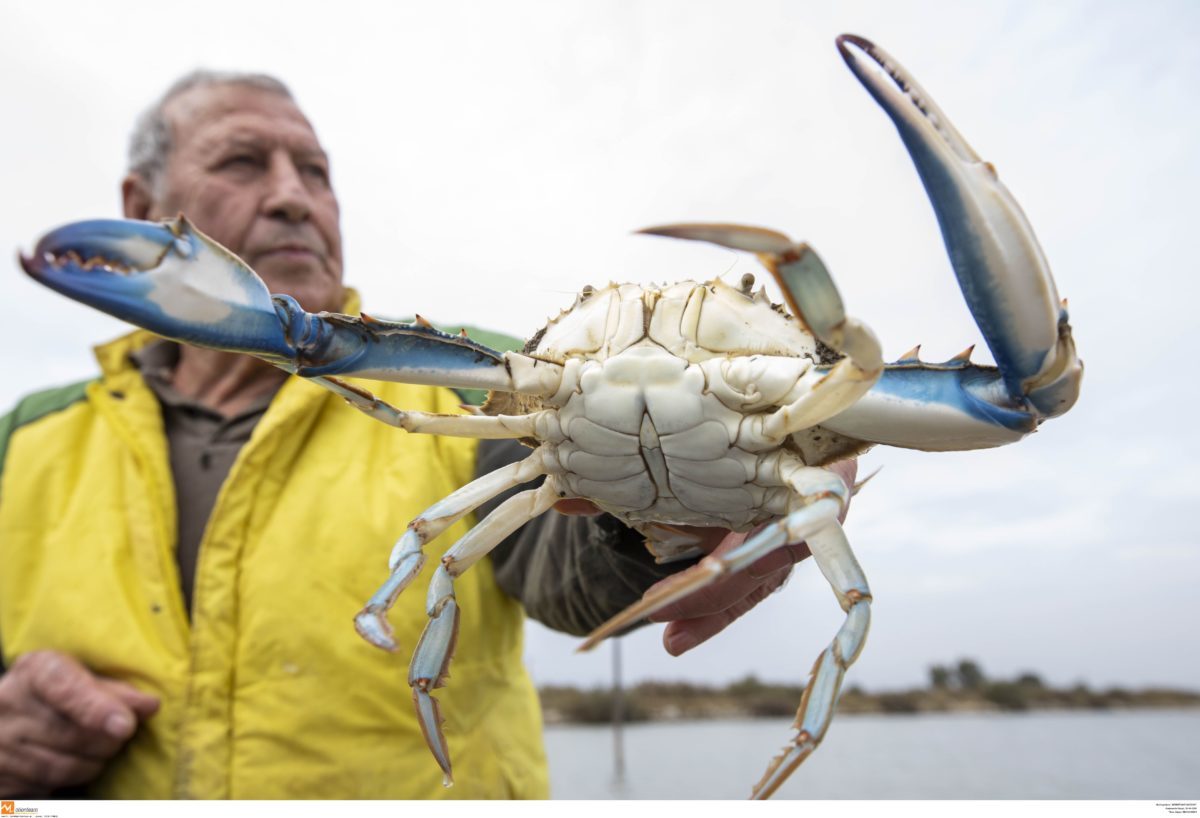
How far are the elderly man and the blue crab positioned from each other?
2.18 feet

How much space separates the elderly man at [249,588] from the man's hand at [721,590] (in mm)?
334

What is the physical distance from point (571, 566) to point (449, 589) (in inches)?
26.2

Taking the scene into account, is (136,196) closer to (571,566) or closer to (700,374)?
(571,566)

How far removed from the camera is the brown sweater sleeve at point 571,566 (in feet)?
7.32

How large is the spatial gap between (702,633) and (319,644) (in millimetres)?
1593

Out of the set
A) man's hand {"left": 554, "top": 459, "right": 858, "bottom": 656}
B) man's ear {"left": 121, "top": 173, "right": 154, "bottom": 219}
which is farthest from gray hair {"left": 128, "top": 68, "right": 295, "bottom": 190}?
man's hand {"left": 554, "top": 459, "right": 858, "bottom": 656}

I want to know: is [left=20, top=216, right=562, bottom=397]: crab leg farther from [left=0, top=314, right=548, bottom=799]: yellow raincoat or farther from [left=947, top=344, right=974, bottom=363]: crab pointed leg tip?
[left=0, top=314, right=548, bottom=799]: yellow raincoat

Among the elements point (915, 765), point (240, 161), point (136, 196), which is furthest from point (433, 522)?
point (915, 765)

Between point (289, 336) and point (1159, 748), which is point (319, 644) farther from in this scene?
point (1159, 748)

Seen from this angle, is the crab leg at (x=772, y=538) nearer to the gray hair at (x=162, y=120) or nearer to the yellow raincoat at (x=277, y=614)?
the yellow raincoat at (x=277, y=614)

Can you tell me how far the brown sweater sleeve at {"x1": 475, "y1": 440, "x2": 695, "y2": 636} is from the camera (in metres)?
2.23

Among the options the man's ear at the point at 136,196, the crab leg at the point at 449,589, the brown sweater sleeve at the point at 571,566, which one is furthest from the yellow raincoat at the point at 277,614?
the man's ear at the point at 136,196

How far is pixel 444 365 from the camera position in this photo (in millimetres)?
1649

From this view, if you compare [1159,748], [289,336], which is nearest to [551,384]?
[289,336]
